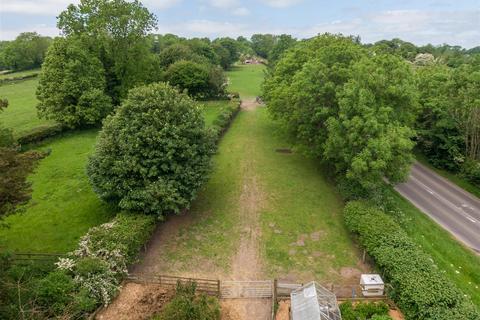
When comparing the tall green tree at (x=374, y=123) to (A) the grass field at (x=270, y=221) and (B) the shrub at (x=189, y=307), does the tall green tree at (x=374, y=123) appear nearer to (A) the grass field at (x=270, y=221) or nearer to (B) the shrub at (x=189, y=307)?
(A) the grass field at (x=270, y=221)

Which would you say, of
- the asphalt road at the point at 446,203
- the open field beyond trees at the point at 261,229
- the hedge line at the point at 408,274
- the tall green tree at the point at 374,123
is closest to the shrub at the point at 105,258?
the open field beyond trees at the point at 261,229

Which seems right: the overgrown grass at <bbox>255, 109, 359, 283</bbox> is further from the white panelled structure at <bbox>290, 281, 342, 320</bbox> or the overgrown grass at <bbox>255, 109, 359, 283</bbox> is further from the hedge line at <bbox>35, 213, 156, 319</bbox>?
the hedge line at <bbox>35, 213, 156, 319</bbox>

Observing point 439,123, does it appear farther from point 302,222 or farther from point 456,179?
point 302,222

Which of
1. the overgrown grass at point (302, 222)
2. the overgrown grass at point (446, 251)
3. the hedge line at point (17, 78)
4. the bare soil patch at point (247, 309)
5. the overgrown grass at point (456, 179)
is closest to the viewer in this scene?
the bare soil patch at point (247, 309)

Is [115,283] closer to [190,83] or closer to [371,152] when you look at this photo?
[371,152]

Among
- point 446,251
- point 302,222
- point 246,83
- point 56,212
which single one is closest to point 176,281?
point 302,222

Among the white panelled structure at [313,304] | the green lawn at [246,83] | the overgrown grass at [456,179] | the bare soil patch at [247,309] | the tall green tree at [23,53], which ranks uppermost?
the tall green tree at [23,53]

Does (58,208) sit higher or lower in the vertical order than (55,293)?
lower
